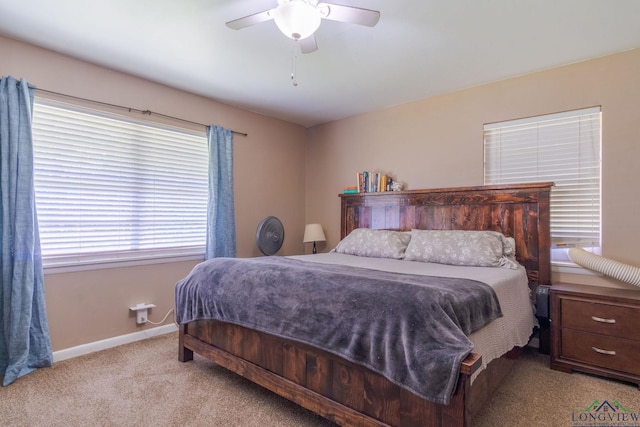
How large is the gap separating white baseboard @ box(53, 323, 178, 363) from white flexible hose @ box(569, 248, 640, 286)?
3568 millimetres

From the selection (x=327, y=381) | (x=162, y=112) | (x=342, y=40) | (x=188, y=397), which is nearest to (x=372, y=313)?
(x=327, y=381)

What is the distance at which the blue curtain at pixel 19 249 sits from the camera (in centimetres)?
230

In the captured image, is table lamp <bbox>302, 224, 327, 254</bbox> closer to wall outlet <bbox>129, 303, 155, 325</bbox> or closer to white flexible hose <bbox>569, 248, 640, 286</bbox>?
wall outlet <bbox>129, 303, 155, 325</bbox>

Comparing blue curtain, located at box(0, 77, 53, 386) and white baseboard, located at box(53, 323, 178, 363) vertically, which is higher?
blue curtain, located at box(0, 77, 53, 386)

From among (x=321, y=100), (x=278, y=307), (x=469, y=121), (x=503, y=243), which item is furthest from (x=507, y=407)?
(x=321, y=100)

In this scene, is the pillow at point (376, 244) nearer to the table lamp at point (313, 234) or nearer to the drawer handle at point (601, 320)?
the table lamp at point (313, 234)

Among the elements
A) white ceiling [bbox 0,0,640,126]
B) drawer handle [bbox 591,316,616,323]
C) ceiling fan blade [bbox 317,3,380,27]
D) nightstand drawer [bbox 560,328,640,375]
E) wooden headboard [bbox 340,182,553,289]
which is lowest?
nightstand drawer [bbox 560,328,640,375]

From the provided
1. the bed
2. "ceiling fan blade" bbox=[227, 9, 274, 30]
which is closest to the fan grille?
the bed

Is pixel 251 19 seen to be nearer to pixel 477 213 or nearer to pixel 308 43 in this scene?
pixel 308 43

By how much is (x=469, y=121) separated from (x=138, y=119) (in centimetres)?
308

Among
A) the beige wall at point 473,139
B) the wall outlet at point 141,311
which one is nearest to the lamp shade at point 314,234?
the beige wall at point 473,139

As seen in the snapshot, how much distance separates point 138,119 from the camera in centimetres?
307

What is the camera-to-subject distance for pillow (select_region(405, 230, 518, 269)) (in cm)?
261

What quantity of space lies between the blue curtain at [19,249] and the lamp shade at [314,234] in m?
2.57
